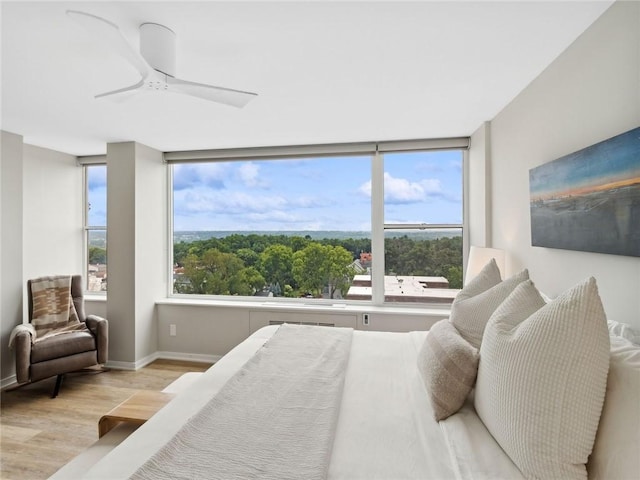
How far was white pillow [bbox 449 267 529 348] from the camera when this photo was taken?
152 centimetres

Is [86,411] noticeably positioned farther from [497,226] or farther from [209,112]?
[497,226]

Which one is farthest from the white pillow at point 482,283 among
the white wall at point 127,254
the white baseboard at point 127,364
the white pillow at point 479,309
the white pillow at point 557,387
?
the white baseboard at point 127,364

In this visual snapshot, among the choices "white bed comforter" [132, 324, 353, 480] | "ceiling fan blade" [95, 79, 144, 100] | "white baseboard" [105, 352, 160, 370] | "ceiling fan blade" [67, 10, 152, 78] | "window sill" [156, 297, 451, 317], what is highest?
"ceiling fan blade" [67, 10, 152, 78]

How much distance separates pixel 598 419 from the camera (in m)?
0.90

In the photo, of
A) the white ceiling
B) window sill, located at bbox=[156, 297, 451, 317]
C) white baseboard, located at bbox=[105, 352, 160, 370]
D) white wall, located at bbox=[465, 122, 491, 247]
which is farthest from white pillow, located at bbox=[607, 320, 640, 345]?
white baseboard, located at bbox=[105, 352, 160, 370]

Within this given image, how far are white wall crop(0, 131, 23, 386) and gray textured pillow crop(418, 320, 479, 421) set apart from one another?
3933 mm

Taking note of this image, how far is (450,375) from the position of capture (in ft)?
4.27

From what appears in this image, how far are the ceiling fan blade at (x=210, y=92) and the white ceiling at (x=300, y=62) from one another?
212 mm

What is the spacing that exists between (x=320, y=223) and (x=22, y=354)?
3117mm

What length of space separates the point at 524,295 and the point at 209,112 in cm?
266

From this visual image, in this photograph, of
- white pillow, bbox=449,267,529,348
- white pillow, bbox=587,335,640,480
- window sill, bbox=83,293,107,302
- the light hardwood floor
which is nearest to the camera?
white pillow, bbox=587,335,640,480

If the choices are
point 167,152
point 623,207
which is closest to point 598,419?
point 623,207

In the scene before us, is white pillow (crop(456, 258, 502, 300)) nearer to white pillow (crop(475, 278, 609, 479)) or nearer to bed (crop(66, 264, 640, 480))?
bed (crop(66, 264, 640, 480))

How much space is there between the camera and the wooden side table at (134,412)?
1.72 meters
